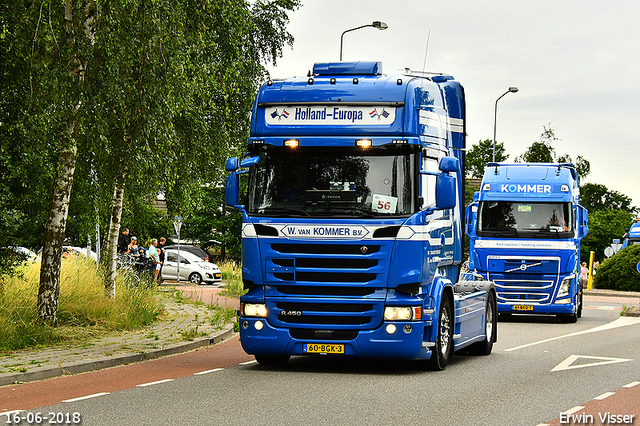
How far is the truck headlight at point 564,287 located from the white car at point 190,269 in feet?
71.5

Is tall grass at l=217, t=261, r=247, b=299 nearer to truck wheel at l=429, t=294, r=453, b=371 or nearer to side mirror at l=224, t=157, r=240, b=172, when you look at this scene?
truck wheel at l=429, t=294, r=453, b=371

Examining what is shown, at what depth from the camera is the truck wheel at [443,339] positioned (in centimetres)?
1189

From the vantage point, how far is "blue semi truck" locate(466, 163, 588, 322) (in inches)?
831

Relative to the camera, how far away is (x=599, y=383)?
37.0ft

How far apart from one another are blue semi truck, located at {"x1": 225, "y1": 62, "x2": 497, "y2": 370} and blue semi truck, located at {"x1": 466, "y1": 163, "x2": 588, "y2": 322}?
9.63 meters

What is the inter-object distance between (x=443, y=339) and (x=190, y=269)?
2944 centimetres

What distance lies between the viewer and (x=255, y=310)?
11.5 m

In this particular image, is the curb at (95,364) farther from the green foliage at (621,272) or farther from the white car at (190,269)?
the green foliage at (621,272)

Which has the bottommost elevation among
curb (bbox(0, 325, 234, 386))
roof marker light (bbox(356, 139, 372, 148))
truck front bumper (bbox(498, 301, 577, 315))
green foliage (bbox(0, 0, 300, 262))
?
curb (bbox(0, 325, 234, 386))

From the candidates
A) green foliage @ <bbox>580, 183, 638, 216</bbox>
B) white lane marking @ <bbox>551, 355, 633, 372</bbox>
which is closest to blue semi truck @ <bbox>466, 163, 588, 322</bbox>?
white lane marking @ <bbox>551, 355, 633, 372</bbox>

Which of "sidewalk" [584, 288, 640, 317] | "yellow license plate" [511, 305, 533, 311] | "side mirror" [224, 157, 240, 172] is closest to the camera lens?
"side mirror" [224, 157, 240, 172]

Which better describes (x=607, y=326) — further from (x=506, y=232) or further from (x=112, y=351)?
(x=112, y=351)

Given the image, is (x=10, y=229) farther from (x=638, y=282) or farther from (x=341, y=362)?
(x=638, y=282)

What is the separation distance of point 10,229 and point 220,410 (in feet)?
27.6
